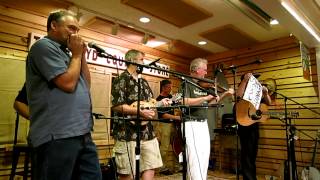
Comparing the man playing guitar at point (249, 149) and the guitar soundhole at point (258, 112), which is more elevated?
the guitar soundhole at point (258, 112)

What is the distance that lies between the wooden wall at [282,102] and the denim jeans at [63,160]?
456 cm

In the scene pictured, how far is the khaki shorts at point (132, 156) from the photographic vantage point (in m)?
2.43

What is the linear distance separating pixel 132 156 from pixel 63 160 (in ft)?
3.90

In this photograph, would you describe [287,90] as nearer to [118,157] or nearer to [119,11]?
[119,11]

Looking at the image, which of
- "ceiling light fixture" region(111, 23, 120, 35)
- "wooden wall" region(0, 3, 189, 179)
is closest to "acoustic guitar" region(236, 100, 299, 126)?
"wooden wall" region(0, 3, 189, 179)

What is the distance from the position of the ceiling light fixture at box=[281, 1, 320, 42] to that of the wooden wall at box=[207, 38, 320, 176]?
1086 millimetres

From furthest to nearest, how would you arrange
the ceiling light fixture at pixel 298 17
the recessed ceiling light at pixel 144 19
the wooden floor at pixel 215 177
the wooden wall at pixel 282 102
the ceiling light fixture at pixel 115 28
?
Result: the wooden floor at pixel 215 177, the wooden wall at pixel 282 102, the ceiling light fixture at pixel 115 28, the recessed ceiling light at pixel 144 19, the ceiling light fixture at pixel 298 17

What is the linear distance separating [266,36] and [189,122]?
12.5 feet

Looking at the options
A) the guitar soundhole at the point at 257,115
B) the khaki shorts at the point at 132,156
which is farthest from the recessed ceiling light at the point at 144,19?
the khaki shorts at the point at 132,156

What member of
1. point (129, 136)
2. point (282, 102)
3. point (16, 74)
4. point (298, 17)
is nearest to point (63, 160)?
point (129, 136)

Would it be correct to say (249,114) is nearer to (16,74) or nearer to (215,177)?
(215,177)

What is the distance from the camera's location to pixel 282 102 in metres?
5.44

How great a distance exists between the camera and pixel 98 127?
4641 mm

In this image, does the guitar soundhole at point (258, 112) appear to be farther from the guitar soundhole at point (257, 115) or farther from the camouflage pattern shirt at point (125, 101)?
the camouflage pattern shirt at point (125, 101)
